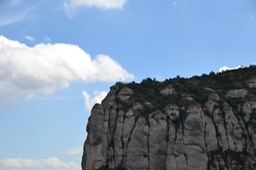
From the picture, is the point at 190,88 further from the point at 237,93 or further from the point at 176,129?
the point at 176,129

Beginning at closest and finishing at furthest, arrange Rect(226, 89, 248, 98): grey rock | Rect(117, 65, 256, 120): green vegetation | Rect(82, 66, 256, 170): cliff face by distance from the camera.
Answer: Rect(82, 66, 256, 170): cliff face, Rect(117, 65, 256, 120): green vegetation, Rect(226, 89, 248, 98): grey rock

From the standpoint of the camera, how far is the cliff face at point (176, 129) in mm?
92688

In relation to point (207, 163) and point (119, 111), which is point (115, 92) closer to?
point (119, 111)

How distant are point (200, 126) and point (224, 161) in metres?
8.22

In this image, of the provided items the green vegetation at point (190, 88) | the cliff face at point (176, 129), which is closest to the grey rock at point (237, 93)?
the cliff face at point (176, 129)

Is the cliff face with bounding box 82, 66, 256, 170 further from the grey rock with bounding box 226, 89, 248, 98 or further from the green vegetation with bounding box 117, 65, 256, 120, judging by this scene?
the green vegetation with bounding box 117, 65, 256, 120

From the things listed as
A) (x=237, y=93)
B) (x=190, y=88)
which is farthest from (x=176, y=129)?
(x=237, y=93)

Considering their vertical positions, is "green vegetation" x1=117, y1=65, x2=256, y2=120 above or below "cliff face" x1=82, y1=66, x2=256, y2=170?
above

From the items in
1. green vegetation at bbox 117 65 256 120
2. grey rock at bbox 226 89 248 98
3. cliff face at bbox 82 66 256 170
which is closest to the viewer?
cliff face at bbox 82 66 256 170

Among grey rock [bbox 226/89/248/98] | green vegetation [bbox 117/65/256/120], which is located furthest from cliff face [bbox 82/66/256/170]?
green vegetation [bbox 117/65/256/120]

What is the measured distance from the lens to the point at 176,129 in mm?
96438

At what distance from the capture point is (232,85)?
10794cm

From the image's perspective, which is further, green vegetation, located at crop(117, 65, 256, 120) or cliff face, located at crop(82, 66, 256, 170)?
green vegetation, located at crop(117, 65, 256, 120)

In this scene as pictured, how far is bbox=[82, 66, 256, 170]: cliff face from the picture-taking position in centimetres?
9269
